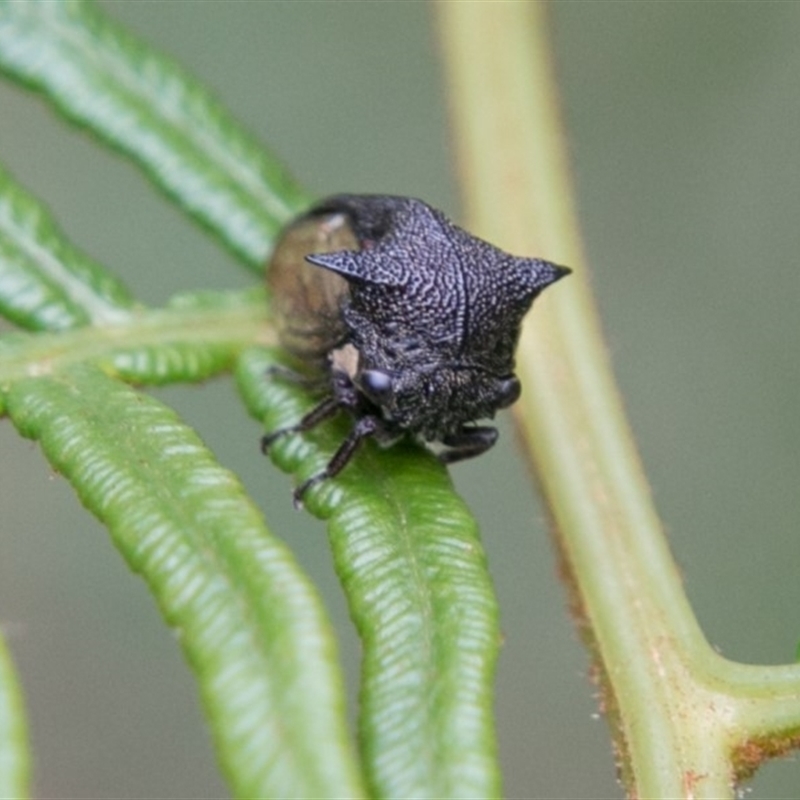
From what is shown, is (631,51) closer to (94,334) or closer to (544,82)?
(544,82)

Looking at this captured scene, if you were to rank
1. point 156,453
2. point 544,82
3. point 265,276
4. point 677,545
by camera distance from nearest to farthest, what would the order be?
1. point 156,453
2. point 265,276
3. point 544,82
4. point 677,545

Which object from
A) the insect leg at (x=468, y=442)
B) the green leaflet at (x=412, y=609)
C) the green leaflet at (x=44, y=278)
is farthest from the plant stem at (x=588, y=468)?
the green leaflet at (x=44, y=278)

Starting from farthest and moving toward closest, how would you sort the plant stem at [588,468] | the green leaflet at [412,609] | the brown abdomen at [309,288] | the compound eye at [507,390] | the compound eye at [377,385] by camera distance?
the brown abdomen at [309,288]
the compound eye at [507,390]
the compound eye at [377,385]
the plant stem at [588,468]
the green leaflet at [412,609]

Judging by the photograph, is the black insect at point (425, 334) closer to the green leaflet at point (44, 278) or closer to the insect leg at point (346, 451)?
the insect leg at point (346, 451)

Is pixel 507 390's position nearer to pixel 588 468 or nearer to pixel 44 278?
pixel 588 468

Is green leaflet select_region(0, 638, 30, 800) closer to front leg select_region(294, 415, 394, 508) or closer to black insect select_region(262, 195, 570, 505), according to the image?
front leg select_region(294, 415, 394, 508)

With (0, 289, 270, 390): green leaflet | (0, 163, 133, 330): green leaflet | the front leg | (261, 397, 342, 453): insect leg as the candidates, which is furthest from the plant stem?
(0, 163, 133, 330): green leaflet

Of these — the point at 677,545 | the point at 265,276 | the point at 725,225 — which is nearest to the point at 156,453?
the point at 265,276
